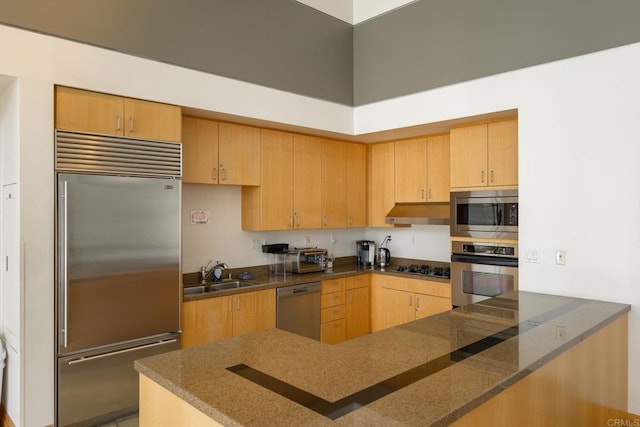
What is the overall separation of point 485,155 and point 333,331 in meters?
2.41

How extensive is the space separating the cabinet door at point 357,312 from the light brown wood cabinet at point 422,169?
1.19 m

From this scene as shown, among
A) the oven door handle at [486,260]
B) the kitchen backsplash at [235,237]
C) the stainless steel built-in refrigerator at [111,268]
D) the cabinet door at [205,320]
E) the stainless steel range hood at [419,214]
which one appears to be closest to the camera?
the stainless steel built-in refrigerator at [111,268]

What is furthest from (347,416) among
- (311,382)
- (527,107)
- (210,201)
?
(210,201)

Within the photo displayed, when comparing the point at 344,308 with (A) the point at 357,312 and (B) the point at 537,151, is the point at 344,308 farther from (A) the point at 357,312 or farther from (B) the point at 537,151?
(B) the point at 537,151

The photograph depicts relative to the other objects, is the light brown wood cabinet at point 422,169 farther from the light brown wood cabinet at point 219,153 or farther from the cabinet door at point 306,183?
the light brown wood cabinet at point 219,153

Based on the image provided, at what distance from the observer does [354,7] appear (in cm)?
477

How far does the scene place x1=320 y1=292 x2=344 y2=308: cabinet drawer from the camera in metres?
4.59

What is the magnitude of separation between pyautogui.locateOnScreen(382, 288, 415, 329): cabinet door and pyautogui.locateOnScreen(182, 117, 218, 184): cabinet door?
2316mm

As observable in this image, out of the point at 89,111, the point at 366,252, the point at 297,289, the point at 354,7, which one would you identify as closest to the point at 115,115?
the point at 89,111

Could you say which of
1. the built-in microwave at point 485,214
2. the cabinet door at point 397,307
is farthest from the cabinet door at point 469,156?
the cabinet door at point 397,307

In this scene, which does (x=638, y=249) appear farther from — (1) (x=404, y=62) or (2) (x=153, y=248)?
(2) (x=153, y=248)

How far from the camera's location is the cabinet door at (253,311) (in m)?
3.82

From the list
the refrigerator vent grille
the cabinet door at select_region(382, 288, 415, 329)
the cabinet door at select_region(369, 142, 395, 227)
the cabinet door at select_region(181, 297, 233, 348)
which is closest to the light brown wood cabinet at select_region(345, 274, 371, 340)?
the cabinet door at select_region(382, 288, 415, 329)

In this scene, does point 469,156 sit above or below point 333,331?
above
